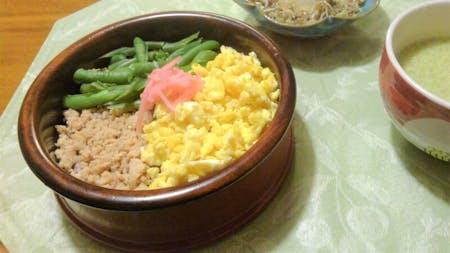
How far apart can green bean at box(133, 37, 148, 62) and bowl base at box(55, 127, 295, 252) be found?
39 centimetres

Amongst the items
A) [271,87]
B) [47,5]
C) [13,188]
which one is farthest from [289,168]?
[47,5]

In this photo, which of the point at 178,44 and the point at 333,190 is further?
the point at 178,44

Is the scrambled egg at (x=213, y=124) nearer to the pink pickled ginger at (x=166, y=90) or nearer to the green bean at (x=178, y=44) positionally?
the pink pickled ginger at (x=166, y=90)

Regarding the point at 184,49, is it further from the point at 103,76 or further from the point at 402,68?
the point at 402,68

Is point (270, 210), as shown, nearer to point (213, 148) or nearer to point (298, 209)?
point (298, 209)

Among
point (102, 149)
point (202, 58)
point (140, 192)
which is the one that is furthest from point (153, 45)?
point (140, 192)

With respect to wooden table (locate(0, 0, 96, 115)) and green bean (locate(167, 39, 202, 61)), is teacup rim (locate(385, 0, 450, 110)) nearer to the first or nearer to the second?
green bean (locate(167, 39, 202, 61))

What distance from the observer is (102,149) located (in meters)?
0.93

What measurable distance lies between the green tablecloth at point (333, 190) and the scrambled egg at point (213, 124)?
0.47ft

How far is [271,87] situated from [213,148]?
21 centimetres

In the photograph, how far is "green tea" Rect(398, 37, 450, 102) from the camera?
0.85 metres

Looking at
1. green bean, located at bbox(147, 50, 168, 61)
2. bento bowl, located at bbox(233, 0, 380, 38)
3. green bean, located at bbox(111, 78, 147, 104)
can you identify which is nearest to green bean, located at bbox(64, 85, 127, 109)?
green bean, located at bbox(111, 78, 147, 104)

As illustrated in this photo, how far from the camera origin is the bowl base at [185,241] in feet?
2.65

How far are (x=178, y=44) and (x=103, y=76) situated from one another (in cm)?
21
